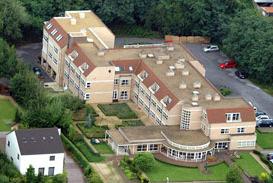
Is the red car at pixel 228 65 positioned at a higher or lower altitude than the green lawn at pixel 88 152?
lower

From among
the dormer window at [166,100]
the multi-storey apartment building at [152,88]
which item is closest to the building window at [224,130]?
the multi-storey apartment building at [152,88]

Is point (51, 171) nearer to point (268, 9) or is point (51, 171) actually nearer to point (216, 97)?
point (216, 97)

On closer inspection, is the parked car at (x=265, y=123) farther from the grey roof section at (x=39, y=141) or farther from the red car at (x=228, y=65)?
the grey roof section at (x=39, y=141)

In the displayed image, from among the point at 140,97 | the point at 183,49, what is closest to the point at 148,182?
the point at 140,97

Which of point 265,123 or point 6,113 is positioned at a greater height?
point 6,113

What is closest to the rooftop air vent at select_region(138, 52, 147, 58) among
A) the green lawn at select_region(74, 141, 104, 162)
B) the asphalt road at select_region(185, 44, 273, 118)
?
the asphalt road at select_region(185, 44, 273, 118)

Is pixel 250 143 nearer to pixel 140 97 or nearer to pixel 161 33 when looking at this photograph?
pixel 140 97

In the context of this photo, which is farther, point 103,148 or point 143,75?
point 143,75

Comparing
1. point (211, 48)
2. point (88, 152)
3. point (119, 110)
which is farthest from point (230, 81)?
point (88, 152)
